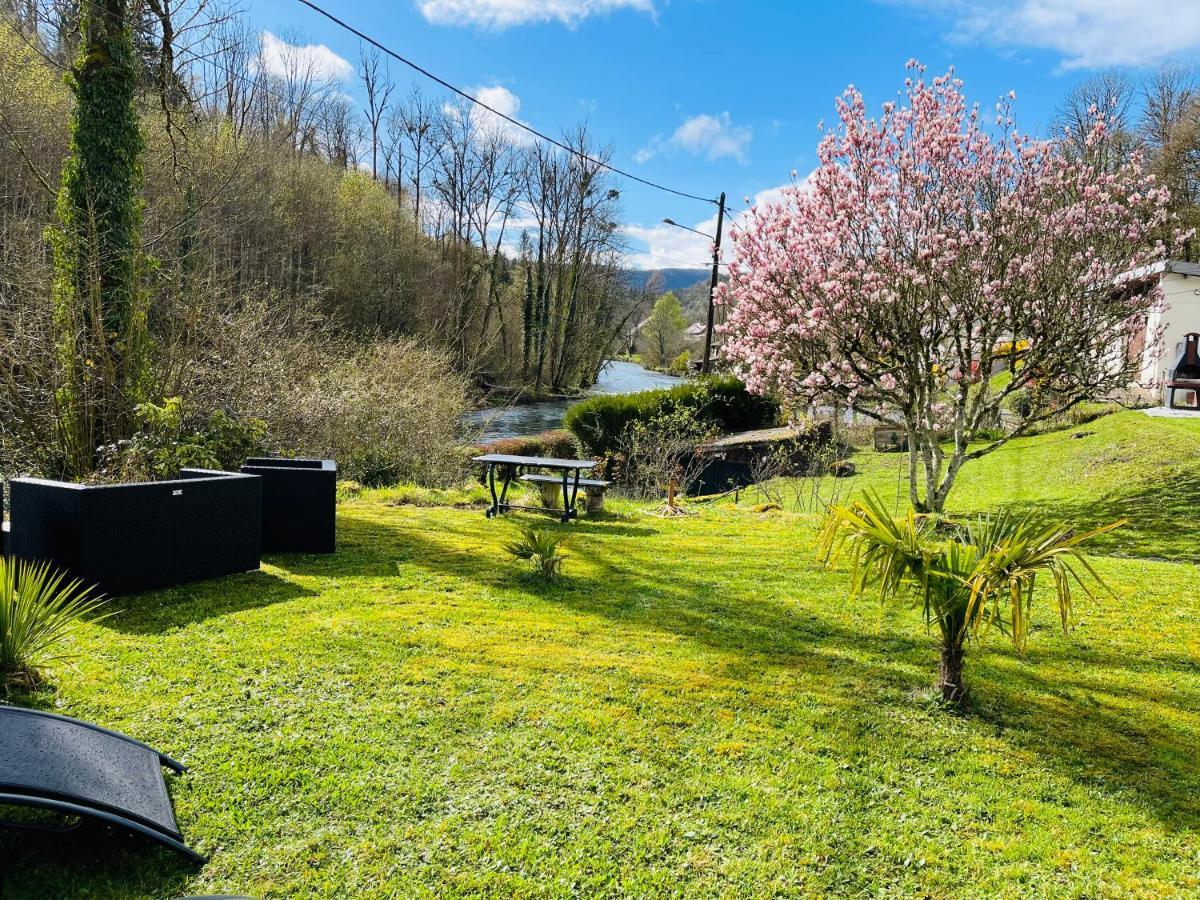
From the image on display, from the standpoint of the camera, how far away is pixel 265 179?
80.8 ft

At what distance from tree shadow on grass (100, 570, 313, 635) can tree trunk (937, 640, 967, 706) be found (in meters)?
3.94

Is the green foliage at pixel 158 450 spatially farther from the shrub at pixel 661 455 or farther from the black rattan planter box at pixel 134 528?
the shrub at pixel 661 455

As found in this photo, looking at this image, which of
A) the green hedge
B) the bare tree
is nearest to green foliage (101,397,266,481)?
the green hedge

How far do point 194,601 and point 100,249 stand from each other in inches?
157

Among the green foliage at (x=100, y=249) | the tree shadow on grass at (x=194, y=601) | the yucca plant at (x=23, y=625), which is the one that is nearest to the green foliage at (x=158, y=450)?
the green foliage at (x=100, y=249)

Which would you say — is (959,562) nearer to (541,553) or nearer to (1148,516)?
(541,553)

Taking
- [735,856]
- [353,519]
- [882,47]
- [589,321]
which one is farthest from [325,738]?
[589,321]

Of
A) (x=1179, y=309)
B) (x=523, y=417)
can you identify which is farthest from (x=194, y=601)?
(x=523, y=417)

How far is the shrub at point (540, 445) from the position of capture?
1513 cm

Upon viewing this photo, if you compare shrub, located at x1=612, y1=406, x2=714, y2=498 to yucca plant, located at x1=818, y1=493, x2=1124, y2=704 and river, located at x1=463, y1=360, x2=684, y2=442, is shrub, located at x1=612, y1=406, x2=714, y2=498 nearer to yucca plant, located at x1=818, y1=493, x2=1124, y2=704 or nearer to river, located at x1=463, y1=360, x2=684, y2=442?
river, located at x1=463, y1=360, x2=684, y2=442

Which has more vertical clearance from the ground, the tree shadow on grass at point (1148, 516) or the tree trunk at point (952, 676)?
the tree shadow on grass at point (1148, 516)

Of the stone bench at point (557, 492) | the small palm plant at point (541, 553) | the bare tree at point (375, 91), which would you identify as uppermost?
the bare tree at point (375, 91)

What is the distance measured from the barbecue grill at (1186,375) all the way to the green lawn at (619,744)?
13530mm

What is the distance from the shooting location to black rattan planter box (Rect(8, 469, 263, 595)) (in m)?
4.36
